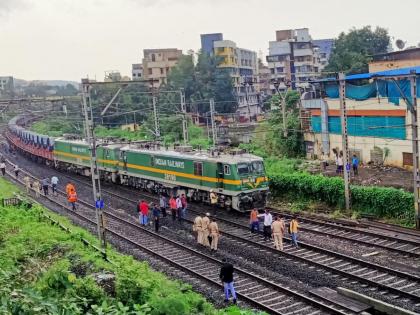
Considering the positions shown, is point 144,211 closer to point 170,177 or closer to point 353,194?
point 170,177

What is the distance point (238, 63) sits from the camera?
286ft

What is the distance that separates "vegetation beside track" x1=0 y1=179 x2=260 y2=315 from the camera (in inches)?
307

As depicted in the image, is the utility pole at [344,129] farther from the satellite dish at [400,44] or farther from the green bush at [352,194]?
the satellite dish at [400,44]

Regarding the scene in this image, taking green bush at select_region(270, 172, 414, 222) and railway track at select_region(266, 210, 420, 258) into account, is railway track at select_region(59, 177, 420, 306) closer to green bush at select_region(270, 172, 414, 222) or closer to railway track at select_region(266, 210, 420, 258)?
railway track at select_region(266, 210, 420, 258)

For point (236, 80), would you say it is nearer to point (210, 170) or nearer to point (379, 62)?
point (379, 62)

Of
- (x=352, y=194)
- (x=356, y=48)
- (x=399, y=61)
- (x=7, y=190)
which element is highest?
(x=356, y=48)

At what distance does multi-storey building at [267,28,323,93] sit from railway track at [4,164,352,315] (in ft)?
186

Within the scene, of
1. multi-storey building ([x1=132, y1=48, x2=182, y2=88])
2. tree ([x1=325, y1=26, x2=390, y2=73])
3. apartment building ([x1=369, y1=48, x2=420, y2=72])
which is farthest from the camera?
multi-storey building ([x1=132, y1=48, x2=182, y2=88])

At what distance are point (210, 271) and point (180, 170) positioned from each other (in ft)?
37.4

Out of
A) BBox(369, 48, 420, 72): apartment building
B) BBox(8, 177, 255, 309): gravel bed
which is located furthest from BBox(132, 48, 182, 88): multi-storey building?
BBox(8, 177, 255, 309): gravel bed

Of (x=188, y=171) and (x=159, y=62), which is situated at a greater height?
(x=159, y=62)

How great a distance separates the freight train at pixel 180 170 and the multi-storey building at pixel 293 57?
146ft

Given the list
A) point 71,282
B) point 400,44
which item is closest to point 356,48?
point 400,44

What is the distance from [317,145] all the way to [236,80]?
40723mm
